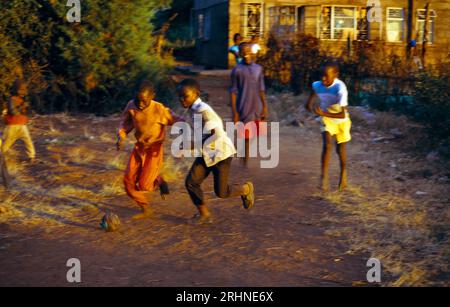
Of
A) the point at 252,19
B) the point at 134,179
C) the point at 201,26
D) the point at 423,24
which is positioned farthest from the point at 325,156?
the point at 201,26

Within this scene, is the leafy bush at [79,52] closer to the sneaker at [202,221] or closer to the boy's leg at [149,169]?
the boy's leg at [149,169]

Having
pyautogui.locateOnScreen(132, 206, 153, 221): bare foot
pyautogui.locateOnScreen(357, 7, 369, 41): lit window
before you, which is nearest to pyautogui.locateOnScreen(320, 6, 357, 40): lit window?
pyautogui.locateOnScreen(357, 7, 369, 41): lit window

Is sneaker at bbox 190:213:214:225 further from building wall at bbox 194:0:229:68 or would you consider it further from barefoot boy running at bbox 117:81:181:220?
building wall at bbox 194:0:229:68

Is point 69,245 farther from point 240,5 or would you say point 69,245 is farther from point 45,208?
point 240,5

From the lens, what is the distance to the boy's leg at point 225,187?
6.06 meters

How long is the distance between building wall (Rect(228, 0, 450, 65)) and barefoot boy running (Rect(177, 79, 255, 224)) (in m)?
14.0

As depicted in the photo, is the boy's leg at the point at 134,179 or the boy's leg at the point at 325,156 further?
the boy's leg at the point at 325,156

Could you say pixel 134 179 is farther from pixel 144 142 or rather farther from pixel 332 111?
pixel 332 111

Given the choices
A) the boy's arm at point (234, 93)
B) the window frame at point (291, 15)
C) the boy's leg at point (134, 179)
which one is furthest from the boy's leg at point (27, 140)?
the window frame at point (291, 15)

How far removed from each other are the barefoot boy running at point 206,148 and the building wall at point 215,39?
1518 centimetres

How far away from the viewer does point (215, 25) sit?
2231 cm
